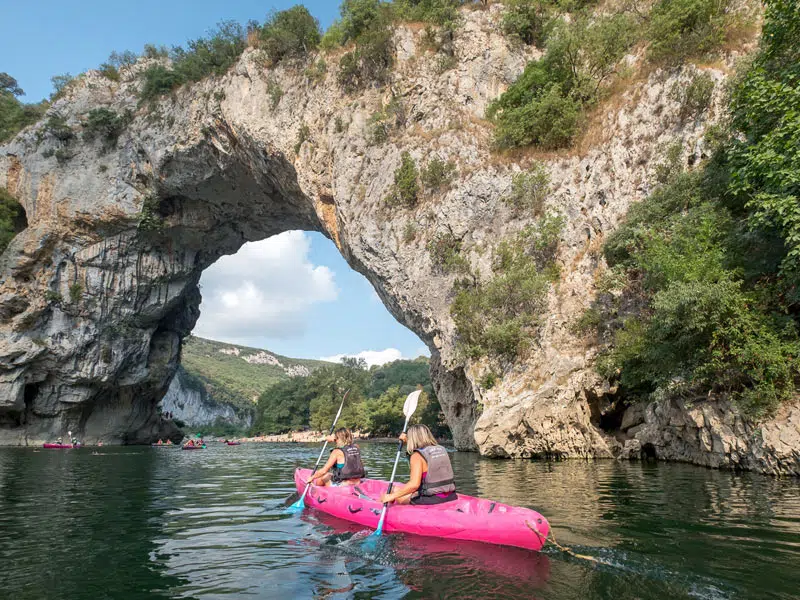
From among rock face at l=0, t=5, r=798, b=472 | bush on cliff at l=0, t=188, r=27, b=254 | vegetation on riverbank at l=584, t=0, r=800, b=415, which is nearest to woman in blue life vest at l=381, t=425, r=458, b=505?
vegetation on riverbank at l=584, t=0, r=800, b=415

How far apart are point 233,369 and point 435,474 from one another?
6281 inches

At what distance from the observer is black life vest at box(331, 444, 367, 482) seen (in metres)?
9.21

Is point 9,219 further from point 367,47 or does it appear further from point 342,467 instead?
point 342,467

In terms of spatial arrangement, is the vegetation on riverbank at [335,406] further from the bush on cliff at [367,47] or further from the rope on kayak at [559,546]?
the rope on kayak at [559,546]

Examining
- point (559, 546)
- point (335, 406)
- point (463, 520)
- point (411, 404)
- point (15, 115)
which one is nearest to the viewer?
point (559, 546)

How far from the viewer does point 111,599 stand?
4.41 metres

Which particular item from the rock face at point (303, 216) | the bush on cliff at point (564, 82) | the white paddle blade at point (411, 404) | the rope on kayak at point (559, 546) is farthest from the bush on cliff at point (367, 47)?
the rope on kayak at point (559, 546)

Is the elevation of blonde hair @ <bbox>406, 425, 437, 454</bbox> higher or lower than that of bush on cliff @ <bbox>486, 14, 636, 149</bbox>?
lower

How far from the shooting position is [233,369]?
154875 mm

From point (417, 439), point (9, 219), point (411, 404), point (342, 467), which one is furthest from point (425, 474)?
point (9, 219)

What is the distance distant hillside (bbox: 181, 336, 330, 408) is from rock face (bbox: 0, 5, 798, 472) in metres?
67.2

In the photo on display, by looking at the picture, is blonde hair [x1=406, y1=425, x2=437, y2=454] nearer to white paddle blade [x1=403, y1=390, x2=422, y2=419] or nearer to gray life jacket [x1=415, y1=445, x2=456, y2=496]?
gray life jacket [x1=415, y1=445, x2=456, y2=496]

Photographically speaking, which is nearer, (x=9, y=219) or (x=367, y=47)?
(x=367, y=47)

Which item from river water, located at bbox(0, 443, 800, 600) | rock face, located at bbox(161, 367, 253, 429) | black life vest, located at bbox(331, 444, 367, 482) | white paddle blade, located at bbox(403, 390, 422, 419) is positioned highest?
rock face, located at bbox(161, 367, 253, 429)
